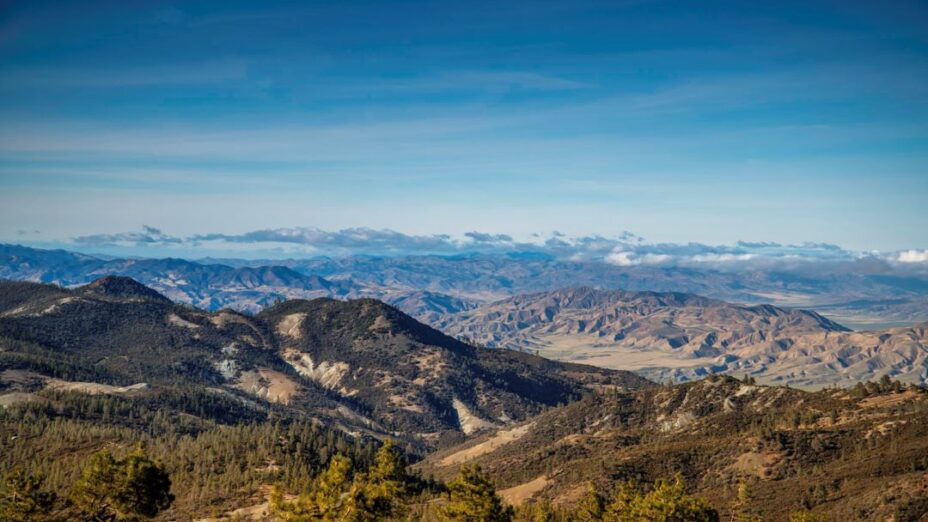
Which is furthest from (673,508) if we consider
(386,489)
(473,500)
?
(386,489)

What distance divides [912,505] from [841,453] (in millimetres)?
56459

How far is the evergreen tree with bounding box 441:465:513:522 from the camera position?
77.9 metres

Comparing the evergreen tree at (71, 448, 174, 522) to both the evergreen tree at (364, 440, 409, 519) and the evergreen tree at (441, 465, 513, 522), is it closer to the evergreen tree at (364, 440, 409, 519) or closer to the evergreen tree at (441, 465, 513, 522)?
the evergreen tree at (364, 440, 409, 519)

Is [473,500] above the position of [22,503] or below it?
above

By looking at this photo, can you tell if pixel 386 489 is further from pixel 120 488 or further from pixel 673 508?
pixel 673 508

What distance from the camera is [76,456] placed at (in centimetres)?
19988

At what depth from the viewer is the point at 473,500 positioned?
257 ft

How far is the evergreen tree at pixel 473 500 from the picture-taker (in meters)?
77.9

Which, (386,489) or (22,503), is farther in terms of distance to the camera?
(22,503)

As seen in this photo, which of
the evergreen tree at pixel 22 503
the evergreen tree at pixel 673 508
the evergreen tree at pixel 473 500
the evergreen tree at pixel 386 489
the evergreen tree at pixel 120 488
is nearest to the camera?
the evergreen tree at pixel 386 489

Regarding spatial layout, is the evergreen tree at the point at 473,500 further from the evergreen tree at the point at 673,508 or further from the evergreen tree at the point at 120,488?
the evergreen tree at the point at 120,488

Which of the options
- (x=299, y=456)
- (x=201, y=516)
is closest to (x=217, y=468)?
(x=299, y=456)

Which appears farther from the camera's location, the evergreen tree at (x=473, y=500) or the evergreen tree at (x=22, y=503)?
the evergreen tree at (x=473, y=500)

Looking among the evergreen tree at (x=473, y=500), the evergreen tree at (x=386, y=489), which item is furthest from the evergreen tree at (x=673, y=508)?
the evergreen tree at (x=386, y=489)
